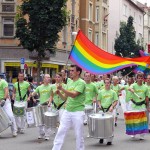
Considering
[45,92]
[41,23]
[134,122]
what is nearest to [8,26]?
[41,23]

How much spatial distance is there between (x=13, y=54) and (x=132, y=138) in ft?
98.6

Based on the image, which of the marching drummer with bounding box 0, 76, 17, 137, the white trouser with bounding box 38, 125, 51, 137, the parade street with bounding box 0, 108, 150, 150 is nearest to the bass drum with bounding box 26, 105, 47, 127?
the white trouser with bounding box 38, 125, 51, 137

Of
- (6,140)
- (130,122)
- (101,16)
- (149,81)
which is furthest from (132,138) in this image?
(101,16)

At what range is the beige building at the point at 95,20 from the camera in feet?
174

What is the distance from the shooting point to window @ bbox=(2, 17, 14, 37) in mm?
43053

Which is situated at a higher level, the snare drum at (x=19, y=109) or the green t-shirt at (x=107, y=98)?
the green t-shirt at (x=107, y=98)

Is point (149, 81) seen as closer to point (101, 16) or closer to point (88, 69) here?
point (88, 69)

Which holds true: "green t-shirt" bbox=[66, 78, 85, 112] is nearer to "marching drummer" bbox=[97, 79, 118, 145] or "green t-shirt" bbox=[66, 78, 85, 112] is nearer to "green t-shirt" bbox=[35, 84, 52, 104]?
"marching drummer" bbox=[97, 79, 118, 145]

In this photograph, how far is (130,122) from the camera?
13.3 m

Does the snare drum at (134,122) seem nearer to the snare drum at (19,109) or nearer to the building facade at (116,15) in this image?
the snare drum at (19,109)

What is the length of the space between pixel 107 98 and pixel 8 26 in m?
30.4

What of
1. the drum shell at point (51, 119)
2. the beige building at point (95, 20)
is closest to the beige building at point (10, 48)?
the beige building at point (95, 20)

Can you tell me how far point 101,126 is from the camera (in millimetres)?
11742

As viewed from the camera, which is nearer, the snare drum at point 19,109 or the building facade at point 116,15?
the snare drum at point 19,109
